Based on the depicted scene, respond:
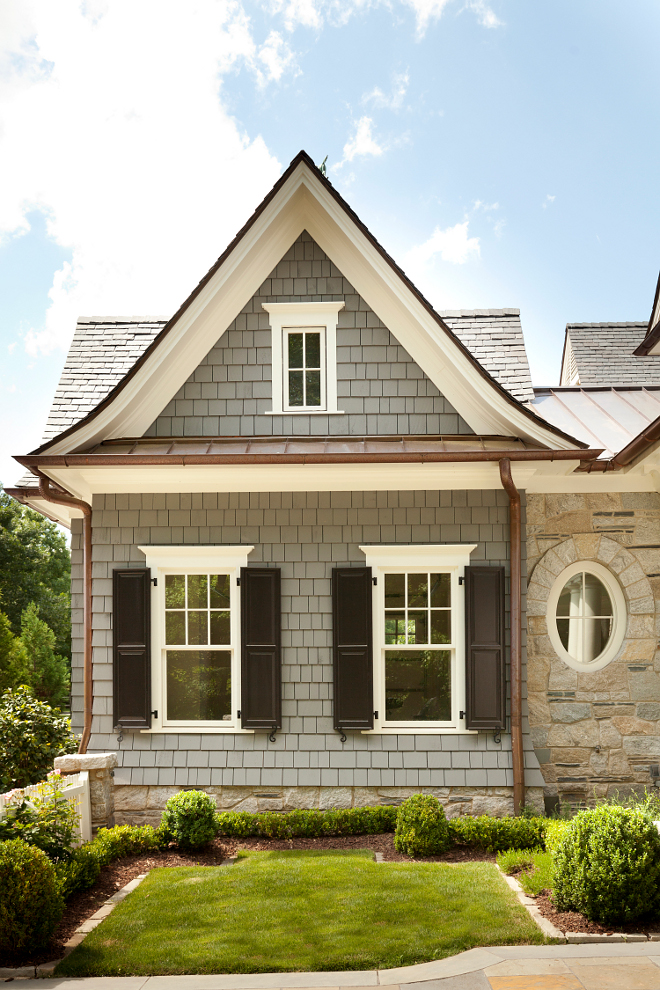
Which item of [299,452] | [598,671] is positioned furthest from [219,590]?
[598,671]

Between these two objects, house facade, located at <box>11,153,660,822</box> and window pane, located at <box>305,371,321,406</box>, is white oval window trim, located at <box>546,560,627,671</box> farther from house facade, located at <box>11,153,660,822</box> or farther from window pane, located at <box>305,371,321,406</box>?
window pane, located at <box>305,371,321,406</box>

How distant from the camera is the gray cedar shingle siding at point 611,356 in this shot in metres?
12.4

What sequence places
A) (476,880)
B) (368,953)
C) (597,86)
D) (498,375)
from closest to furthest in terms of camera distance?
(368,953) < (476,880) < (498,375) < (597,86)

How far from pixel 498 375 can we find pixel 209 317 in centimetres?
378

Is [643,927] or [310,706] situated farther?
[310,706]

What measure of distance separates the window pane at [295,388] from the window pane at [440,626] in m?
2.78

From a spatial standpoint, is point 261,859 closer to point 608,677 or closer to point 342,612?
point 342,612

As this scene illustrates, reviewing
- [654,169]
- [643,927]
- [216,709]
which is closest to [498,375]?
[216,709]

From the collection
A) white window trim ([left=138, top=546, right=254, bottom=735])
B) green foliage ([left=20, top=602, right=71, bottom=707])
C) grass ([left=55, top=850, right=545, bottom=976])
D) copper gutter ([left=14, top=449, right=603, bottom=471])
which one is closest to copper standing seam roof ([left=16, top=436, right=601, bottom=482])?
copper gutter ([left=14, top=449, right=603, bottom=471])

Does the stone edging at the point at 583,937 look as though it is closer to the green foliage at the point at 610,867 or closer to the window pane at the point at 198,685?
the green foliage at the point at 610,867

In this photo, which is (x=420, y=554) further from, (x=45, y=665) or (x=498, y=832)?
(x=45, y=665)

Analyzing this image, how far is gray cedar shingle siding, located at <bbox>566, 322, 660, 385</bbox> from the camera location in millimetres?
12414

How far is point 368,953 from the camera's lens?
410 centimetres

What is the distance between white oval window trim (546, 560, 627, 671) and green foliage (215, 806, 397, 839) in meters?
2.70
